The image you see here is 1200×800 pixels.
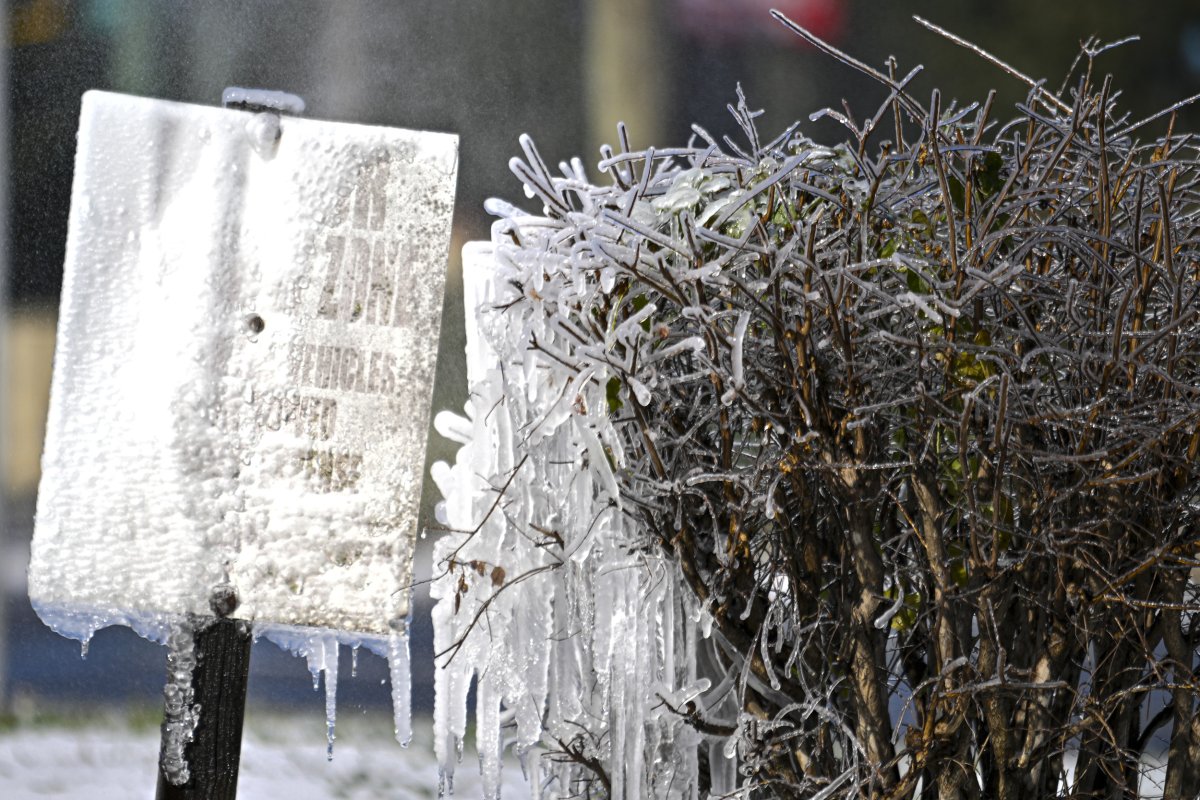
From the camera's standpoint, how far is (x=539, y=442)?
108cm

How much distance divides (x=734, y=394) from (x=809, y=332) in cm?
8

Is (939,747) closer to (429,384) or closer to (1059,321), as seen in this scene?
(1059,321)

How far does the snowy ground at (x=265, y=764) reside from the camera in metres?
3.19

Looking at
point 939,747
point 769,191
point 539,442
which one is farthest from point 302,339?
point 939,747

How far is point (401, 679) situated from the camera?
138 cm

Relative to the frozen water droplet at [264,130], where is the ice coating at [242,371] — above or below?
below

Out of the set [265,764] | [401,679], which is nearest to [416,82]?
[265,764]

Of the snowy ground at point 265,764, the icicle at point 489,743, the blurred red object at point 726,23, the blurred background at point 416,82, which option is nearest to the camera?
the icicle at point 489,743

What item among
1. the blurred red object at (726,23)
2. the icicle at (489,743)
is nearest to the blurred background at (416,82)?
the blurred red object at (726,23)

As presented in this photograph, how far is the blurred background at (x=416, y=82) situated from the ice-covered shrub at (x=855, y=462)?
2467mm

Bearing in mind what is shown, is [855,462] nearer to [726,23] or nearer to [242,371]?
[242,371]

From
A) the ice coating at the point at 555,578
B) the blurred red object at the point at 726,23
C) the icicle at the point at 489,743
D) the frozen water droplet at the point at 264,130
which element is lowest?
the icicle at the point at 489,743

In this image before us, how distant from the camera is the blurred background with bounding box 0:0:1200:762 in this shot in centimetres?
346

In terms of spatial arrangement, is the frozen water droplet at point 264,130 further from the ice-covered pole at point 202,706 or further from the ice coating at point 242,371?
the ice-covered pole at point 202,706
